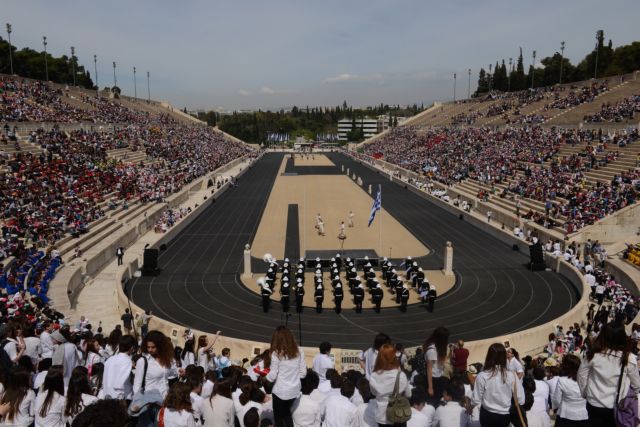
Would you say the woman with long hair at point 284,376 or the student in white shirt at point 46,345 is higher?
the woman with long hair at point 284,376

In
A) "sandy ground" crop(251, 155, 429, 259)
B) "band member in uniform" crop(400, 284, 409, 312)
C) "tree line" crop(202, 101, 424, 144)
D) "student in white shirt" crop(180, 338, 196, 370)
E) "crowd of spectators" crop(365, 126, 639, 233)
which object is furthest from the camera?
"tree line" crop(202, 101, 424, 144)

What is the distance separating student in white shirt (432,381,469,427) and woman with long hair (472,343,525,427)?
196 mm

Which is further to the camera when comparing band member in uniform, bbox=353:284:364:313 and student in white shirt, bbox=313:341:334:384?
band member in uniform, bbox=353:284:364:313

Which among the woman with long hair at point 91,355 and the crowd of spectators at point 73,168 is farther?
the crowd of spectators at point 73,168

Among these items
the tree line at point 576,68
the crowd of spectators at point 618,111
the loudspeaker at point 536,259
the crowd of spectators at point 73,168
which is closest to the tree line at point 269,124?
the tree line at point 576,68

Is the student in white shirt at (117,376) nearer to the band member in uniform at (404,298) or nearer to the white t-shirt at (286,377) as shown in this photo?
the white t-shirt at (286,377)

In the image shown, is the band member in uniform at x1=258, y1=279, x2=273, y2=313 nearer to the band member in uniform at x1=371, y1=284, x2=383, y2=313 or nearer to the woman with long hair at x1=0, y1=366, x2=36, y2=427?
the band member in uniform at x1=371, y1=284, x2=383, y2=313

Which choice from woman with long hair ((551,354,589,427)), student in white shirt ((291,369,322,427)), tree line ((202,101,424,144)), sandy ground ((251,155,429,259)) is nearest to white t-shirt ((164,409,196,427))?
student in white shirt ((291,369,322,427))

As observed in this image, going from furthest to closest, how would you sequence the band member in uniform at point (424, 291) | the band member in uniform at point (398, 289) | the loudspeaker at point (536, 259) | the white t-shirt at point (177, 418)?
the loudspeaker at point (536, 259) → the band member in uniform at point (424, 291) → the band member in uniform at point (398, 289) → the white t-shirt at point (177, 418)

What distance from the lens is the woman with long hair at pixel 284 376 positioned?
18.4 feet

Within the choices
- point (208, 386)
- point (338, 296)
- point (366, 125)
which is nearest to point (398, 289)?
point (338, 296)

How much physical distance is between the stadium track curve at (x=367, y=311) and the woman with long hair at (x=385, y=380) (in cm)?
922

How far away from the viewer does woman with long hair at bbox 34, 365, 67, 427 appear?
185 inches

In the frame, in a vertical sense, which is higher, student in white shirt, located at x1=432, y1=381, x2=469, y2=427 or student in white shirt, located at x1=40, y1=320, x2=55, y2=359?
student in white shirt, located at x1=432, y1=381, x2=469, y2=427
